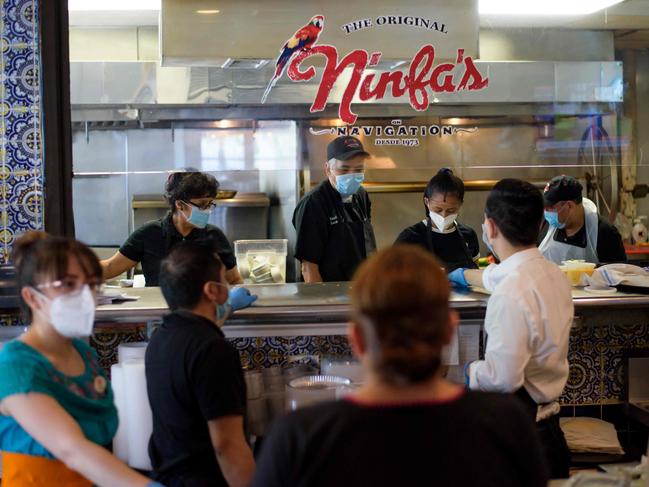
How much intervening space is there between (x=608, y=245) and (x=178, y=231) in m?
2.65

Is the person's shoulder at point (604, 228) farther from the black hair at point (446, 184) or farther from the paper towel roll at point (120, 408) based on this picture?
the paper towel roll at point (120, 408)

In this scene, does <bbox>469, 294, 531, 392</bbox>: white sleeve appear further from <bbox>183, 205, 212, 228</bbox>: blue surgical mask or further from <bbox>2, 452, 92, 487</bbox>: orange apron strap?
<bbox>183, 205, 212, 228</bbox>: blue surgical mask

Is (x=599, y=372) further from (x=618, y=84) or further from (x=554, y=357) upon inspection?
(x=618, y=84)

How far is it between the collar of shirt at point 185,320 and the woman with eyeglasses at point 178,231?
6.70 ft

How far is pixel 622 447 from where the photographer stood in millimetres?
3879

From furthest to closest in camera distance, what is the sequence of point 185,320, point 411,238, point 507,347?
point 411,238
point 507,347
point 185,320

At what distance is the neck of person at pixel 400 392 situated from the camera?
1.45 meters

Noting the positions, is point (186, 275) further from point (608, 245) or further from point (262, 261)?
point (608, 245)

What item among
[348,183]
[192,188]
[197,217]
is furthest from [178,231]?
[348,183]

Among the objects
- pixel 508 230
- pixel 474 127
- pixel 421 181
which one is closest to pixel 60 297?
pixel 508 230

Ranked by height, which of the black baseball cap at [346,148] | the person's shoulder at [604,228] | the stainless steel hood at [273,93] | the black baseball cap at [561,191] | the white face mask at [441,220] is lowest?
the person's shoulder at [604,228]

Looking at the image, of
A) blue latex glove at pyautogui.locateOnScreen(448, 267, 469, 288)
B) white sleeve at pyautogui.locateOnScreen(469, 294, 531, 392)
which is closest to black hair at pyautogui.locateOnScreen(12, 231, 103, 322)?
white sleeve at pyautogui.locateOnScreen(469, 294, 531, 392)

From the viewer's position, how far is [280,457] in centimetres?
145

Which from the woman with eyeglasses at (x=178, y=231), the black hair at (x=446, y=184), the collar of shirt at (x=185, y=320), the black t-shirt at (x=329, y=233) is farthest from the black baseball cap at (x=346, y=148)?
the collar of shirt at (x=185, y=320)
